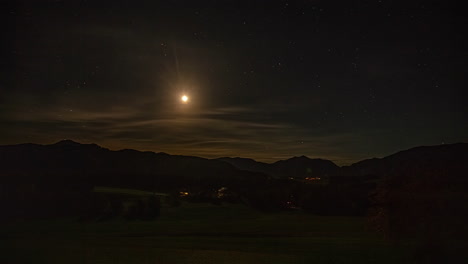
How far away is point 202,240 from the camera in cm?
3856

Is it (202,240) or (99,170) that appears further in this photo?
(99,170)

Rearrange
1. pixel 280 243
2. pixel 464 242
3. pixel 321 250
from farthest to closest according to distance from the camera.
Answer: pixel 280 243, pixel 321 250, pixel 464 242

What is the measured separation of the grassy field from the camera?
27.6m

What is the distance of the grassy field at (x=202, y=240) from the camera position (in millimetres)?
27578

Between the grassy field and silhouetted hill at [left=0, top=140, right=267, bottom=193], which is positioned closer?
the grassy field

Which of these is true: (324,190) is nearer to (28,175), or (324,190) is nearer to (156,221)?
(156,221)

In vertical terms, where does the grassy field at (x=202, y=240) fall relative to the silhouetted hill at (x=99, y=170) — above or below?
below

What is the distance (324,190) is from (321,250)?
33.7 meters

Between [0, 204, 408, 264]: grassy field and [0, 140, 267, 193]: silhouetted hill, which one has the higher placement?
[0, 140, 267, 193]: silhouetted hill

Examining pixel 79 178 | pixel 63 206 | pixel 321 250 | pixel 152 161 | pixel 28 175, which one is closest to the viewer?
pixel 321 250

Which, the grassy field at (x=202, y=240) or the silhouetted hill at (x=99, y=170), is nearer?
the grassy field at (x=202, y=240)

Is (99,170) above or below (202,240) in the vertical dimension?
above

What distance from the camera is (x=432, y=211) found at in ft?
67.9

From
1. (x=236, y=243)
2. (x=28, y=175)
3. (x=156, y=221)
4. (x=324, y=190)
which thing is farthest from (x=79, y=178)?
(x=236, y=243)
